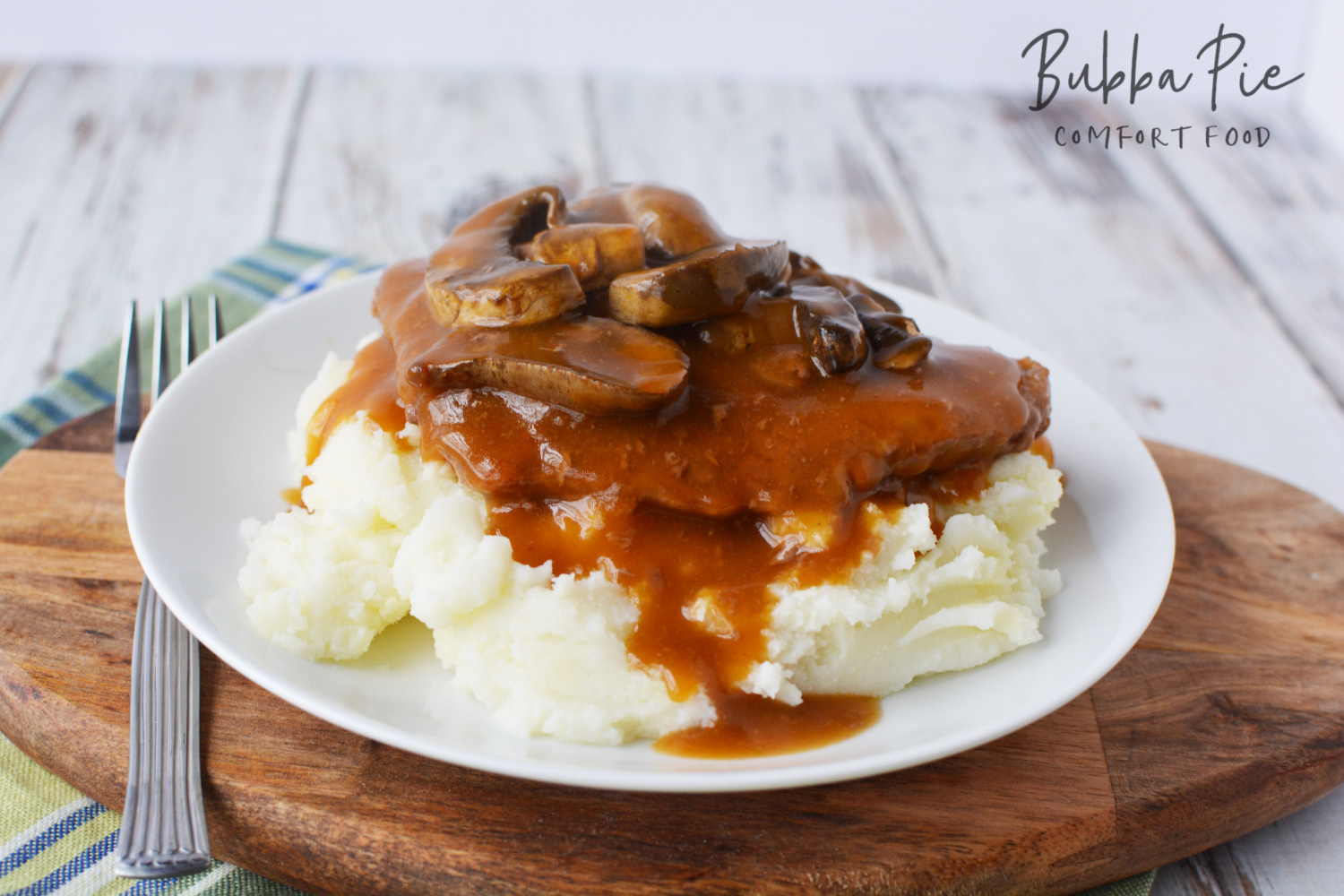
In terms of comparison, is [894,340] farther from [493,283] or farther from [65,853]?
[65,853]

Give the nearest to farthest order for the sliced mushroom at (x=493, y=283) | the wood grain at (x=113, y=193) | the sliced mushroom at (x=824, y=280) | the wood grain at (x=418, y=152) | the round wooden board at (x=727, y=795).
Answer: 1. the round wooden board at (x=727, y=795)
2. the sliced mushroom at (x=493, y=283)
3. the sliced mushroom at (x=824, y=280)
4. the wood grain at (x=113, y=193)
5. the wood grain at (x=418, y=152)

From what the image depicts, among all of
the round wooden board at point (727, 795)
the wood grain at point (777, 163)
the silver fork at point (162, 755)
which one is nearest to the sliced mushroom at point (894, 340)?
the round wooden board at point (727, 795)

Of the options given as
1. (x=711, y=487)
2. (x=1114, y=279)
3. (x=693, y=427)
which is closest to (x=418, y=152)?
(x=1114, y=279)

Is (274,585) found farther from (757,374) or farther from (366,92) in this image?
(366,92)

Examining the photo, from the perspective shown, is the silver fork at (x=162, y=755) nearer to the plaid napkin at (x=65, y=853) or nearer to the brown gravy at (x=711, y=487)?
the plaid napkin at (x=65, y=853)

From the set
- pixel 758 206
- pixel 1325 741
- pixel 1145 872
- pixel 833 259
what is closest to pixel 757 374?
pixel 1145 872

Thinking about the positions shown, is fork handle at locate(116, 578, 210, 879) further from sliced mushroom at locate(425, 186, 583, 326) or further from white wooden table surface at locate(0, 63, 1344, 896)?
white wooden table surface at locate(0, 63, 1344, 896)
